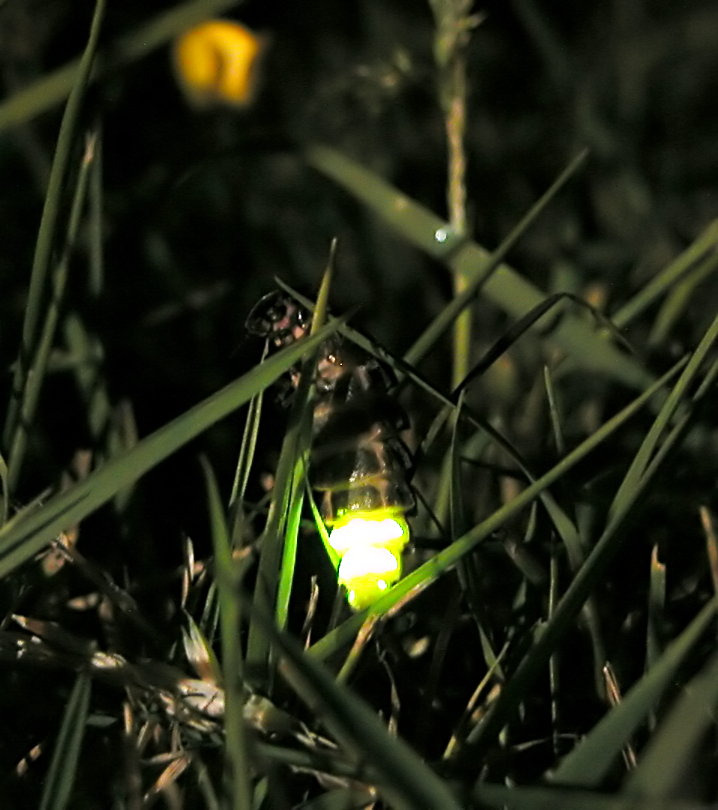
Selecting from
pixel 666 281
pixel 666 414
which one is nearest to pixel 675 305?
pixel 666 281

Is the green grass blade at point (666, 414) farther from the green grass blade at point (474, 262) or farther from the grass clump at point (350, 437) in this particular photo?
the green grass blade at point (474, 262)

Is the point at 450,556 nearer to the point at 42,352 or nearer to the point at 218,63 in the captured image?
the point at 42,352

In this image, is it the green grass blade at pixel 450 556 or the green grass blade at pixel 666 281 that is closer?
the green grass blade at pixel 450 556

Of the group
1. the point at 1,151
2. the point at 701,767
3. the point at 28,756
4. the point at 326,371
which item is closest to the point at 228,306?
the point at 1,151

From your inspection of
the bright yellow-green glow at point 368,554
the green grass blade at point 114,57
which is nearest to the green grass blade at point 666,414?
the bright yellow-green glow at point 368,554

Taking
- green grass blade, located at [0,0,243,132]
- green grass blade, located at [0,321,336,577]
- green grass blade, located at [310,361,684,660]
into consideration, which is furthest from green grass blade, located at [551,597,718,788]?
green grass blade, located at [0,0,243,132]

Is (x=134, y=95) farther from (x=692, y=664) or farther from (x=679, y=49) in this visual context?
(x=692, y=664)

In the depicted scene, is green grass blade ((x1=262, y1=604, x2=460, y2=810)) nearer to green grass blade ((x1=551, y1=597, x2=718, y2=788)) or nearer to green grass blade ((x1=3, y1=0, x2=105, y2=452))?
green grass blade ((x1=551, y1=597, x2=718, y2=788))
